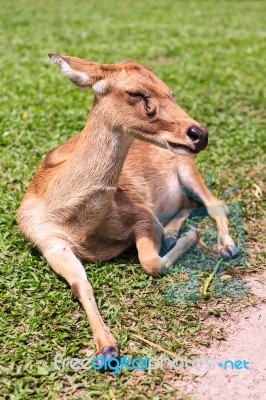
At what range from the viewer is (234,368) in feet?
11.5

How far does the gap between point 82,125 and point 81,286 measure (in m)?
2.89

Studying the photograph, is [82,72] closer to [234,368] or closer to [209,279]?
[209,279]

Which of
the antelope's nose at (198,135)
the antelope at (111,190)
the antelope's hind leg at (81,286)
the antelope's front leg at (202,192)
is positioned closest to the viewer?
the antelope's hind leg at (81,286)

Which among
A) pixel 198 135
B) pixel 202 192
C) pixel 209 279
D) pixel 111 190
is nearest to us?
pixel 198 135

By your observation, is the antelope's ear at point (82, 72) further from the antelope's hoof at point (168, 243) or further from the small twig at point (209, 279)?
the small twig at point (209, 279)

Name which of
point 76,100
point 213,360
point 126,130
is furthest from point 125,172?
point 76,100

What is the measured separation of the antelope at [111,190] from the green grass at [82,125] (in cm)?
13

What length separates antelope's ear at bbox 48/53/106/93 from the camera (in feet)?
12.8

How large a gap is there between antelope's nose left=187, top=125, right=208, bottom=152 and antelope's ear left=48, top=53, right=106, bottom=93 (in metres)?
0.65

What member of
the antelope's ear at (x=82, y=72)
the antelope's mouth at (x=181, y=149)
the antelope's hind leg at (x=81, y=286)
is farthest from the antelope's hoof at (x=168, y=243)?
the antelope's ear at (x=82, y=72)

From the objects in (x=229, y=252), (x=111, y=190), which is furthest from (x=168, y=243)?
(x=111, y=190)

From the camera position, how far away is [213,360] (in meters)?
A: 3.58

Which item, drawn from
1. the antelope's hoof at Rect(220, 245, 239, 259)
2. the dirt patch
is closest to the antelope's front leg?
the antelope's hoof at Rect(220, 245, 239, 259)

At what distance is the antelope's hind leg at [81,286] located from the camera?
3537mm
